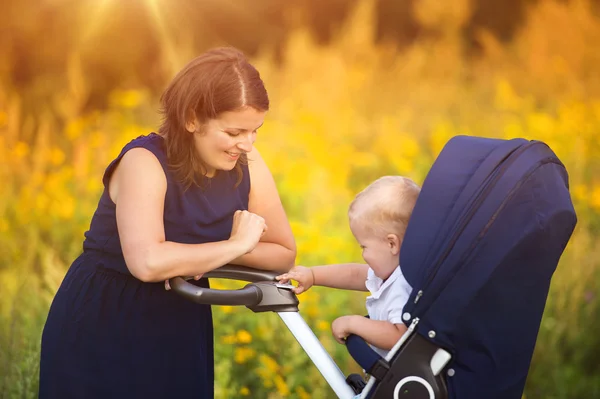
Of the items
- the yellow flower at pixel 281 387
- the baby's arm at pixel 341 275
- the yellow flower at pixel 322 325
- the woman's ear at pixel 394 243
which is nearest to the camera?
the woman's ear at pixel 394 243

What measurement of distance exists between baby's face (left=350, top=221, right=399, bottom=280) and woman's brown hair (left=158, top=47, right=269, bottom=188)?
46 cm

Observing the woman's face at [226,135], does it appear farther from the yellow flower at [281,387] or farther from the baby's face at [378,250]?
the yellow flower at [281,387]

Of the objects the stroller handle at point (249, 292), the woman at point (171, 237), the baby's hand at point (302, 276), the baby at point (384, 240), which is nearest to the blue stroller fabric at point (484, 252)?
the baby at point (384, 240)

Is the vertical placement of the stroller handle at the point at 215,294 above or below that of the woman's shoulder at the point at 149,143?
below

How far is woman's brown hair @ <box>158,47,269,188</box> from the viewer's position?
7.32 ft

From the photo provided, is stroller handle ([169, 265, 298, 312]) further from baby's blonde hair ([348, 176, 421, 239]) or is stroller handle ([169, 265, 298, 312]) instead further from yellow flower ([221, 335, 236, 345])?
yellow flower ([221, 335, 236, 345])

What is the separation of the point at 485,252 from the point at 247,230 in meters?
0.64

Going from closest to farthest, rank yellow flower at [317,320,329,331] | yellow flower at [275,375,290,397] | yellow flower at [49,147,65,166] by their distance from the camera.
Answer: yellow flower at [275,375,290,397]
yellow flower at [317,320,329,331]
yellow flower at [49,147,65,166]

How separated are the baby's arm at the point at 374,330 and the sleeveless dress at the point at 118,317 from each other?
0.51 m

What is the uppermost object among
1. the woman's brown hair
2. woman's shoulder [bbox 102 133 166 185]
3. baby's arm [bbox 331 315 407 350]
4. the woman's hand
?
the woman's brown hair

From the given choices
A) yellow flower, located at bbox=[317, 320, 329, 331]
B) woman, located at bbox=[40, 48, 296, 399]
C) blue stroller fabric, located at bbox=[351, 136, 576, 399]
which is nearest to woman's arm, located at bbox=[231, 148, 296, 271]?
woman, located at bbox=[40, 48, 296, 399]

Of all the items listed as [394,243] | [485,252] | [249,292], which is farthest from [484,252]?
[249,292]

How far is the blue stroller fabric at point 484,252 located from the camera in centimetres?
201

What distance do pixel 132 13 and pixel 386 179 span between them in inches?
166
